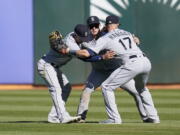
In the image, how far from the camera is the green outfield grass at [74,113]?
932 centimetres

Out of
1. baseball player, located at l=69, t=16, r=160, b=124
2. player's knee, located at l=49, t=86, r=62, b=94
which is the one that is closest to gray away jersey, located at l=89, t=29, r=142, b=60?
baseball player, located at l=69, t=16, r=160, b=124

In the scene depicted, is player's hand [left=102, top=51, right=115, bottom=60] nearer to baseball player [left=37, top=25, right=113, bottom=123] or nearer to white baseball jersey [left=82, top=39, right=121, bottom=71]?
baseball player [left=37, top=25, right=113, bottom=123]

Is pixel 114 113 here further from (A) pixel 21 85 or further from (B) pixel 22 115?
(A) pixel 21 85

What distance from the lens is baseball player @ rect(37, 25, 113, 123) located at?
10227 millimetres

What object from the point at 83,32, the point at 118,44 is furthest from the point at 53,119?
the point at 118,44

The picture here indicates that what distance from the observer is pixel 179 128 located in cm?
954

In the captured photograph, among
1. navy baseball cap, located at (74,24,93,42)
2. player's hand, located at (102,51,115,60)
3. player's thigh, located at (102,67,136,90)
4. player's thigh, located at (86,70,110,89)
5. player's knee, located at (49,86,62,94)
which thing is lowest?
player's knee, located at (49,86,62,94)

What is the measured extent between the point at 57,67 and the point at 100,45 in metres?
1.02

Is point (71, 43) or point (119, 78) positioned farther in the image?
point (71, 43)

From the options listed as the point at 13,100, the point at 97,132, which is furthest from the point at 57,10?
the point at 97,132

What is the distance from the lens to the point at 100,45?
9.95 metres

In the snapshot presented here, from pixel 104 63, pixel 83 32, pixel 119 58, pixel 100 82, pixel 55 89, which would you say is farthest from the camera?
pixel 100 82

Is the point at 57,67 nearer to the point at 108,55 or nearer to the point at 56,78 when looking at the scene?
the point at 56,78

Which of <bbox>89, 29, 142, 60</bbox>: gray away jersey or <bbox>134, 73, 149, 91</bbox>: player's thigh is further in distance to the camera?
<bbox>134, 73, 149, 91</bbox>: player's thigh
